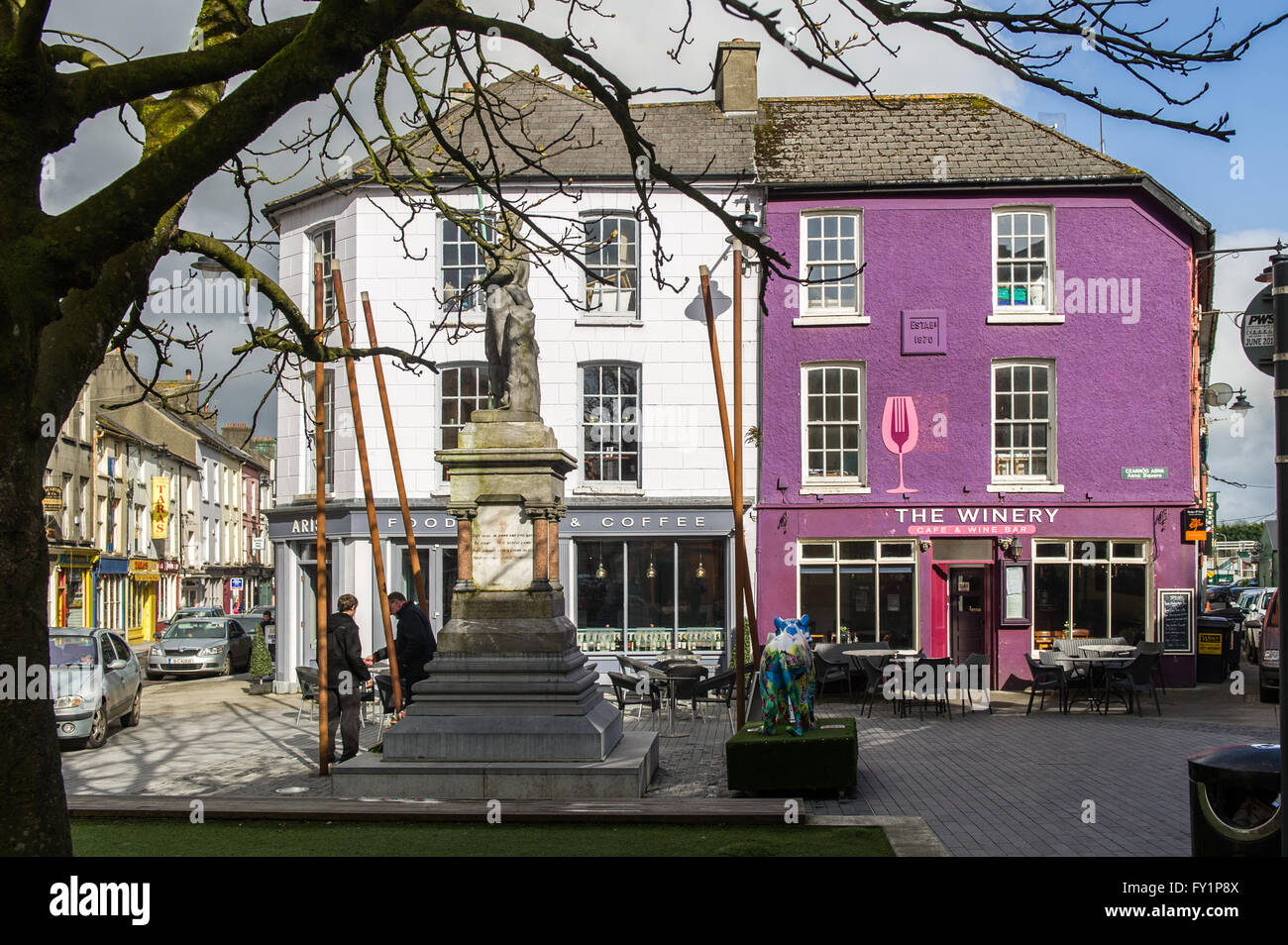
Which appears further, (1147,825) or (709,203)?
(1147,825)

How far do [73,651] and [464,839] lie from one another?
11278mm

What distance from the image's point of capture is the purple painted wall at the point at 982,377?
74.9 ft

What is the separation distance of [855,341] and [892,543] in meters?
3.95

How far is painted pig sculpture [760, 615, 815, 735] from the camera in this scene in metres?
12.0

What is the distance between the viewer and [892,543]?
2308 cm

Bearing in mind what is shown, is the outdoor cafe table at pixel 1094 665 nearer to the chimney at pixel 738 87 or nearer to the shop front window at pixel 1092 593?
the shop front window at pixel 1092 593

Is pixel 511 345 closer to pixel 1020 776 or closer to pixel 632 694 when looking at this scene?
pixel 1020 776

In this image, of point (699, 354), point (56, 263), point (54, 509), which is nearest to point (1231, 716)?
point (699, 354)

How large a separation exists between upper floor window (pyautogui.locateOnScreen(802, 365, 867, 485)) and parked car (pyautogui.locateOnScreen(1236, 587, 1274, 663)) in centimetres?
946

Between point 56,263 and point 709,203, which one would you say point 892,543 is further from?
point 56,263

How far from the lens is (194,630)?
1251 inches

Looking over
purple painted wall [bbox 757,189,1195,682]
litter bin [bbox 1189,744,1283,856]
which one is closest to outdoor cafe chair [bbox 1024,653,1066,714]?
purple painted wall [bbox 757,189,1195,682]

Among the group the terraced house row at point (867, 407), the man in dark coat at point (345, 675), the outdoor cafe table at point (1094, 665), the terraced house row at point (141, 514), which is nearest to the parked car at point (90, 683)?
the man in dark coat at point (345, 675)

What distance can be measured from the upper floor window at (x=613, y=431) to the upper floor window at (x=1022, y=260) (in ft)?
24.0
